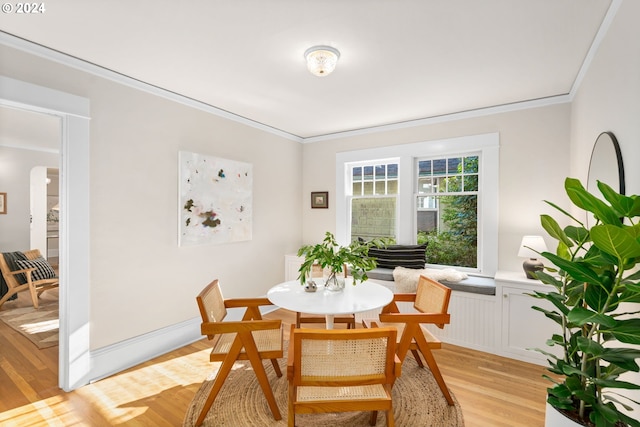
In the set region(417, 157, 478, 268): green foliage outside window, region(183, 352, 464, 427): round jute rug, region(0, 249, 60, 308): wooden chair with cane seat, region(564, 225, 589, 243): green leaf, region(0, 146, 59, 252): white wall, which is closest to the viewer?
region(564, 225, 589, 243): green leaf

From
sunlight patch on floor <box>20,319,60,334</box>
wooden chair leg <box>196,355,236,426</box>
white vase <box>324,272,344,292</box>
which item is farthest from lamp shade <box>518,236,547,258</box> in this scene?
sunlight patch on floor <box>20,319,60,334</box>

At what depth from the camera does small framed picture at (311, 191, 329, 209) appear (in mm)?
4666

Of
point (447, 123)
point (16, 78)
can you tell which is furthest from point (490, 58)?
point (16, 78)

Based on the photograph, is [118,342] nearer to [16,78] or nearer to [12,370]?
[12,370]

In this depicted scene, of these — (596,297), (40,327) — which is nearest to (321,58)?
(596,297)

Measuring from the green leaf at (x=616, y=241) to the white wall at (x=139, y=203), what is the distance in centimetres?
315

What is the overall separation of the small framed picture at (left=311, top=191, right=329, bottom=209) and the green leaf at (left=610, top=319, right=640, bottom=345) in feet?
12.4

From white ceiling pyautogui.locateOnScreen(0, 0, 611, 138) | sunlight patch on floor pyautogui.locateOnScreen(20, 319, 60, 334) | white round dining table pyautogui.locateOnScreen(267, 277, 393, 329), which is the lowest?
sunlight patch on floor pyautogui.locateOnScreen(20, 319, 60, 334)

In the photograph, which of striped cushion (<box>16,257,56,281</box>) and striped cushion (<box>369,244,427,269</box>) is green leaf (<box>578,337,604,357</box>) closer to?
striped cushion (<box>369,244,427,269</box>)

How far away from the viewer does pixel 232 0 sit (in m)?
1.71

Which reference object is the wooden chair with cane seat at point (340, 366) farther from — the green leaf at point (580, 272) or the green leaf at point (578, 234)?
the green leaf at point (578, 234)

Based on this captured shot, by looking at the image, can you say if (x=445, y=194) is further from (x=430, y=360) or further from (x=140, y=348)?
(x=140, y=348)

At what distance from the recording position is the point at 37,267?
4266 millimetres

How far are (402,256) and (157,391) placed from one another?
2.84 metres
